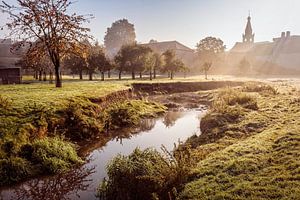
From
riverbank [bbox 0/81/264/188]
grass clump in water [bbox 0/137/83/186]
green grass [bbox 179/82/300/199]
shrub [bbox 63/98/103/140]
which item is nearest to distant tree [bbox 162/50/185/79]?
riverbank [bbox 0/81/264/188]

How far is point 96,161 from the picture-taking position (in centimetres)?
1360

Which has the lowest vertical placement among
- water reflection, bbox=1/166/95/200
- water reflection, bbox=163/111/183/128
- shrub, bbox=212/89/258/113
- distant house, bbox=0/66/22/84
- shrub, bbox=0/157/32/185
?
water reflection, bbox=1/166/95/200

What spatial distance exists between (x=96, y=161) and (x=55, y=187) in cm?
313

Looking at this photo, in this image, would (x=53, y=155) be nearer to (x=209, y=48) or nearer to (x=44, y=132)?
(x=44, y=132)

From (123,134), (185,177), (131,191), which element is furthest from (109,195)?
(123,134)

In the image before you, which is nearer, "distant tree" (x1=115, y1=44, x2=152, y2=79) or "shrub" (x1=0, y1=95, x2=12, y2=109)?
"shrub" (x1=0, y1=95, x2=12, y2=109)

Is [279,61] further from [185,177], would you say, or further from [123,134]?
[185,177]

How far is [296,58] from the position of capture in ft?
295

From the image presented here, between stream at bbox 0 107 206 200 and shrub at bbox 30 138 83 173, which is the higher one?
shrub at bbox 30 138 83 173

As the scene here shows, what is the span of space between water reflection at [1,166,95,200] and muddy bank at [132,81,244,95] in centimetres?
2745

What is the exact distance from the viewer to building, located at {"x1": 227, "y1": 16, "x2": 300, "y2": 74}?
88688mm

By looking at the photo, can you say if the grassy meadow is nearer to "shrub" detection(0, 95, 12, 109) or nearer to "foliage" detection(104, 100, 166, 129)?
"shrub" detection(0, 95, 12, 109)

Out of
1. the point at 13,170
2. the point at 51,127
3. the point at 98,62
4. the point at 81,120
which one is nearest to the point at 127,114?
the point at 81,120

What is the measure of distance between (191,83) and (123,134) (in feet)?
99.5
